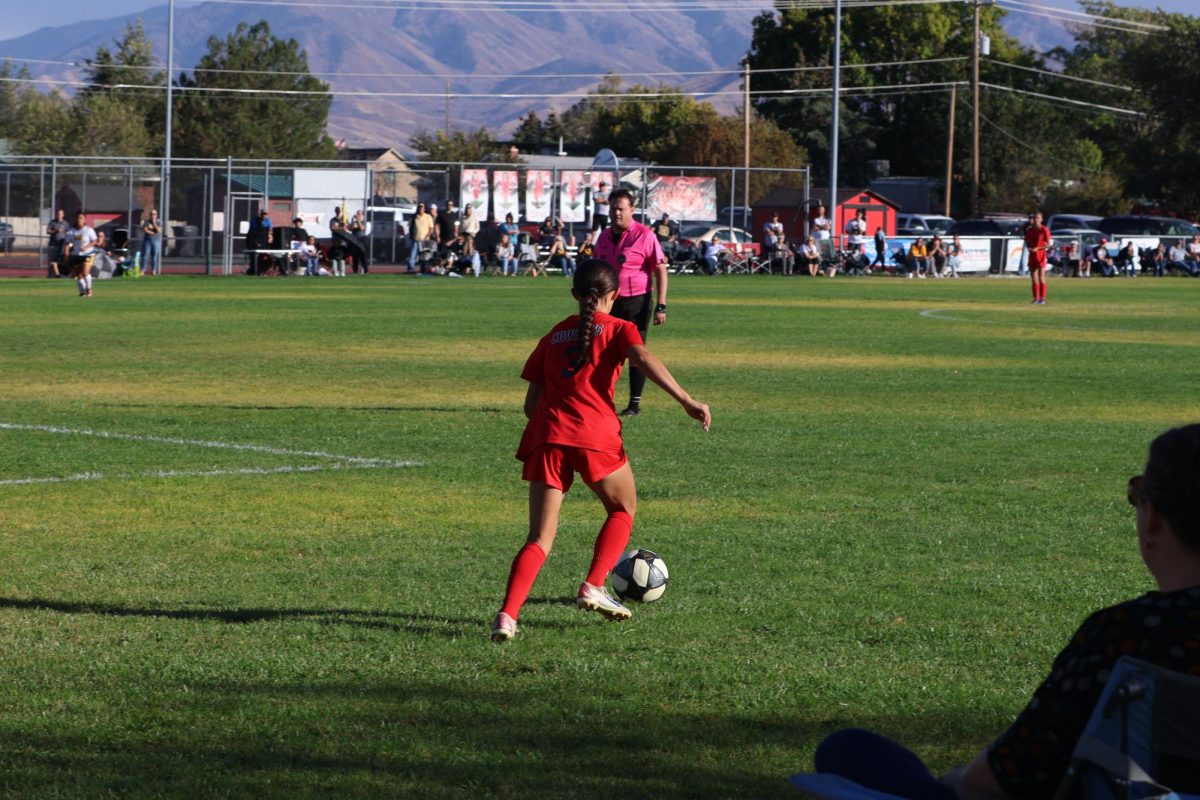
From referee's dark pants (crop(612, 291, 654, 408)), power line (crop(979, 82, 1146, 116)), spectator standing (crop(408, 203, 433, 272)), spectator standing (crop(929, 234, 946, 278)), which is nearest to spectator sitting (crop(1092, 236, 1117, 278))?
spectator standing (crop(929, 234, 946, 278))

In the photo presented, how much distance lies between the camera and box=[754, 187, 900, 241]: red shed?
190ft

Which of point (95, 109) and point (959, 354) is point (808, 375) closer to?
point (959, 354)

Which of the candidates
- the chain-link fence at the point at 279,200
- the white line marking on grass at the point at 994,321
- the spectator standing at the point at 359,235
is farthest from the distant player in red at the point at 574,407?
the spectator standing at the point at 359,235

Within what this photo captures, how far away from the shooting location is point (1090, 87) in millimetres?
115688

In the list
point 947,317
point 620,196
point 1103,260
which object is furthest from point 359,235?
point 620,196

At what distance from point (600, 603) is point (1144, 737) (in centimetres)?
419

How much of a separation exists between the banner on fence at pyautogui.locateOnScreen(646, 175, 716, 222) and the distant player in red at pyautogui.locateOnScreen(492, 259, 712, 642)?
46.7 meters

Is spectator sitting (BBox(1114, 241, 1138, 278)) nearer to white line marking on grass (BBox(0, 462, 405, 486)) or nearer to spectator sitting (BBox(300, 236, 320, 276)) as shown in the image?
spectator sitting (BBox(300, 236, 320, 276))

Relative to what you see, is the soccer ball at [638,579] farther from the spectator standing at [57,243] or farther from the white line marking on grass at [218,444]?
the spectator standing at [57,243]

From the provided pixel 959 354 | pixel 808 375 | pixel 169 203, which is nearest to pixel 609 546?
pixel 808 375

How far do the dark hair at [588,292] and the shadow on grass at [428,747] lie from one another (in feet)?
4.72

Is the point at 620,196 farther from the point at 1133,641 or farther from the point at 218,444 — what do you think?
the point at 1133,641

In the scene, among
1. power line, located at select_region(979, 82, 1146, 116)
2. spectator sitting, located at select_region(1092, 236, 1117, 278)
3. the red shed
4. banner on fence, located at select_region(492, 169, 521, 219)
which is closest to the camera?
banner on fence, located at select_region(492, 169, 521, 219)

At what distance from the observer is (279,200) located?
4803 centimetres
